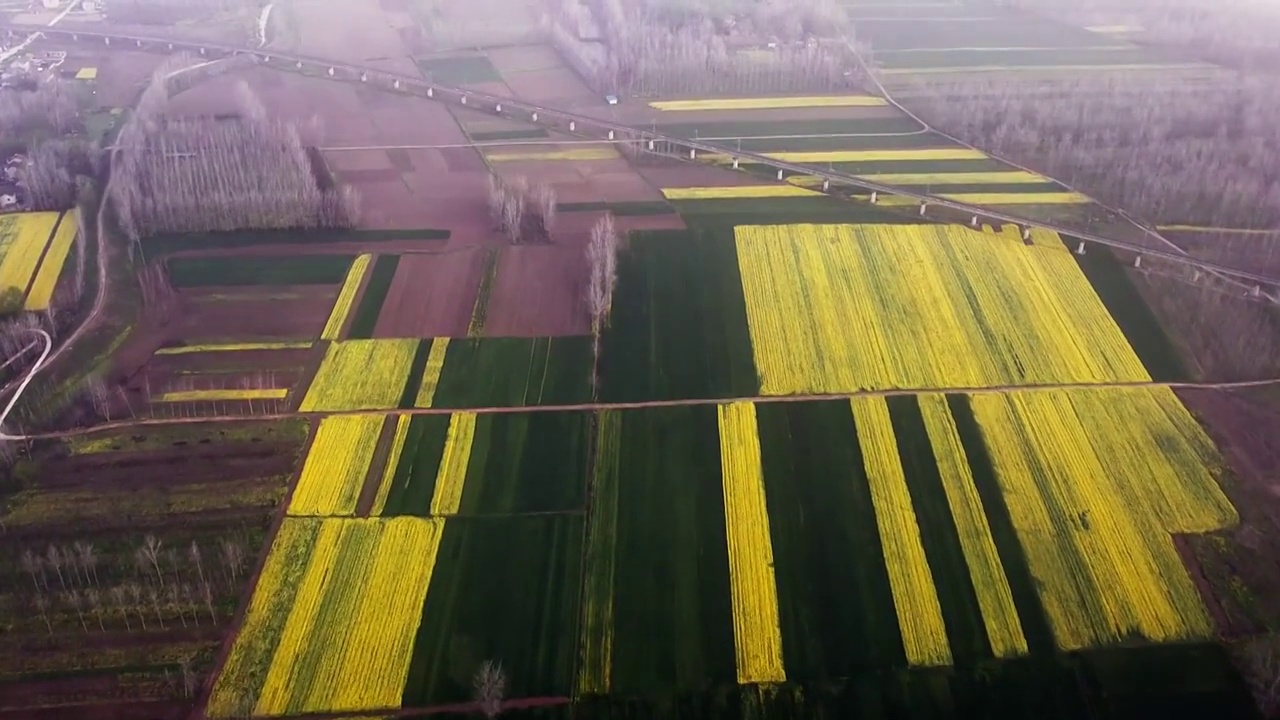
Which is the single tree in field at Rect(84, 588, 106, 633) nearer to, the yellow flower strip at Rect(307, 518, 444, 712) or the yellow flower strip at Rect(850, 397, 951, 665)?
the yellow flower strip at Rect(307, 518, 444, 712)

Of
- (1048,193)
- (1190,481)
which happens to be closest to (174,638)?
(1190,481)

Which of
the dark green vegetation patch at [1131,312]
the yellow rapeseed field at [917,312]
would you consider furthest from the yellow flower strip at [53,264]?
the dark green vegetation patch at [1131,312]

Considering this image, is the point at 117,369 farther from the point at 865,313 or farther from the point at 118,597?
the point at 865,313

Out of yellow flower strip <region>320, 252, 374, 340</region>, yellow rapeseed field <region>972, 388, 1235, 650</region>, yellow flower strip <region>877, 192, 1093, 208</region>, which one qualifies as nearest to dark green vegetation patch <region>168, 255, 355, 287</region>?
yellow flower strip <region>320, 252, 374, 340</region>

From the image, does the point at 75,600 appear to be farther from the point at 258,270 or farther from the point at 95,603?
the point at 258,270

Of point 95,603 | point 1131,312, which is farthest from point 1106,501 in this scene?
point 95,603

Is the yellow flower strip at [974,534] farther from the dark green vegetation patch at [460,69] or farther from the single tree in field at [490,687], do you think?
the dark green vegetation patch at [460,69]
